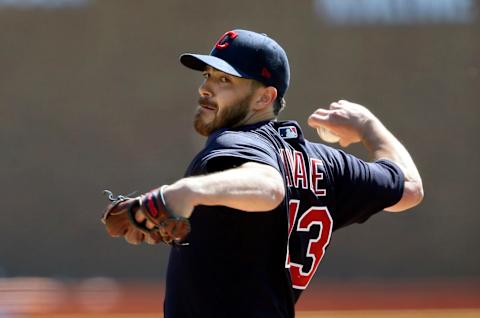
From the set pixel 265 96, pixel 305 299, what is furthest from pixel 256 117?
pixel 305 299

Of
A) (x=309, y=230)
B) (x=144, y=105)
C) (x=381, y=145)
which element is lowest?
(x=144, y=105)

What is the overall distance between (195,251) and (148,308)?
7006 mm

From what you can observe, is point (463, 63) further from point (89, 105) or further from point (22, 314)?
point (22, 314)

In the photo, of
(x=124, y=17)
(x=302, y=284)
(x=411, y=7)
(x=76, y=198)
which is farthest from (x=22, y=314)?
(x=411, y=7)

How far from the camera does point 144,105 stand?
1139 cm

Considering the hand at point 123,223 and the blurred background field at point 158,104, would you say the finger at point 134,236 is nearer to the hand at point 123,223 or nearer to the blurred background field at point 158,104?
the hand at point 123,223

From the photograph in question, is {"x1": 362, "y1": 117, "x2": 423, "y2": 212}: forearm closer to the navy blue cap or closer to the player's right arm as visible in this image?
the player's right arm

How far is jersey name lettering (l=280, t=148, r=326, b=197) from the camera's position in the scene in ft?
7.94

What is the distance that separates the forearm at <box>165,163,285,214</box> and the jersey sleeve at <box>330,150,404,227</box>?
60 centimetres

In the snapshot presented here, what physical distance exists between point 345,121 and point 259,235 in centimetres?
65

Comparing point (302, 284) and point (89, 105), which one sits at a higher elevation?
point (302, 284)

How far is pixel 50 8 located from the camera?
37.2 feet

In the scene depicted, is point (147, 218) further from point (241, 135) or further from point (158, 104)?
point (158, 104)

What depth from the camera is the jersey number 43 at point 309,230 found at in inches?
97.4
